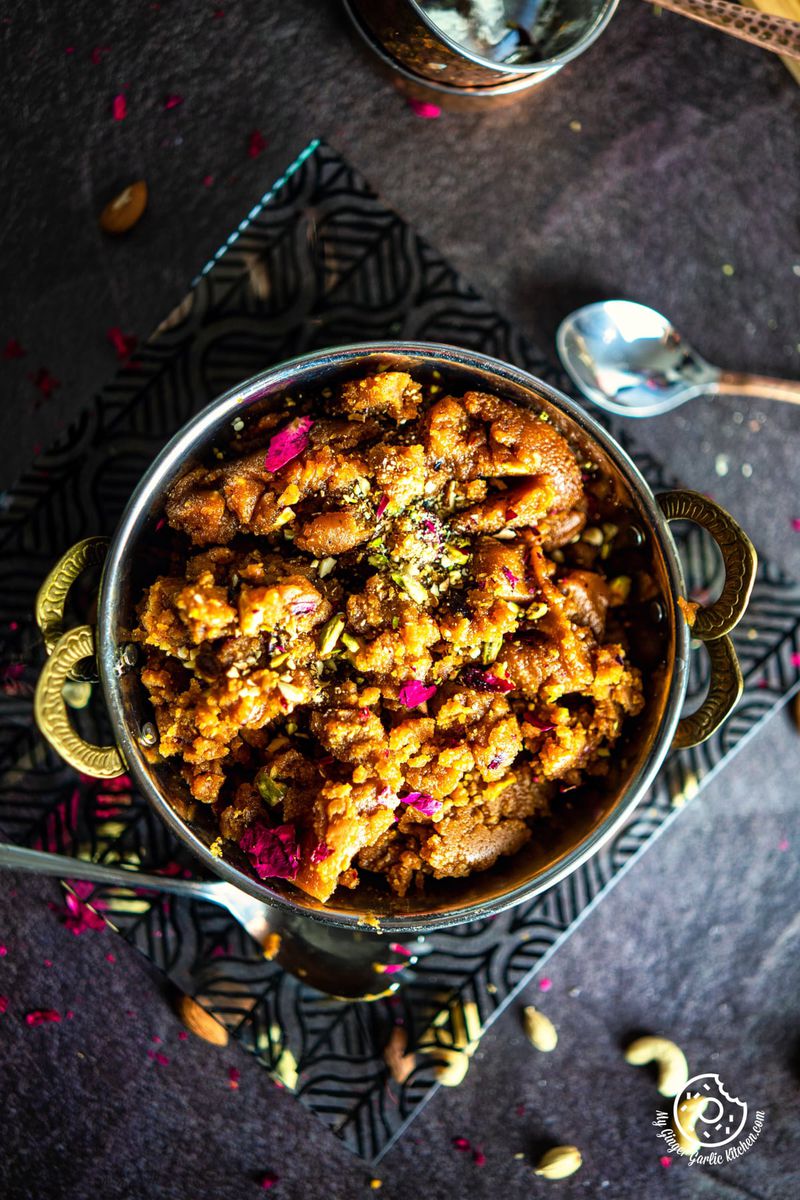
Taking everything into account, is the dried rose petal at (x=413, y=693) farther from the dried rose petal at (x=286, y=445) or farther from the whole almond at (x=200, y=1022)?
the whole almond at (x=200, y=1022)

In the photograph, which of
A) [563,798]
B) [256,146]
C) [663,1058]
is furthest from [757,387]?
[663,1058]

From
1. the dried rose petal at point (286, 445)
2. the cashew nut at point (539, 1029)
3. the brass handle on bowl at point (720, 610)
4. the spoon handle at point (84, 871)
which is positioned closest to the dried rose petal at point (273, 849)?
the spoon handle at point (84, 871)

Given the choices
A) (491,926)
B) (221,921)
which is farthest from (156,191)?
(491,926)

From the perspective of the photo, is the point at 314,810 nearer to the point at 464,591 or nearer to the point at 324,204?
the point at 464,591

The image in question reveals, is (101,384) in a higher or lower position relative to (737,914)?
higher

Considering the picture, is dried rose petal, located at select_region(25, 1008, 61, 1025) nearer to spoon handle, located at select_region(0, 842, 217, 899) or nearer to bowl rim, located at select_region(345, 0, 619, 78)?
spoon handle, located at select_region(0, 842, 217, 899)

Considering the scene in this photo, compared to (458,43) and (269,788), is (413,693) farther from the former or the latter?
(458,43)
